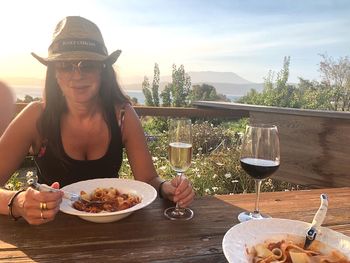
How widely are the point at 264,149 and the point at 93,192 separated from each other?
668 millimetres

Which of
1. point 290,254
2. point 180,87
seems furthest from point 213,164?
point 290,254

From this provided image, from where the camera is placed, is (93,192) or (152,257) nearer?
(152,257)

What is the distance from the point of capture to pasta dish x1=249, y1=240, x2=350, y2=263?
0.83 metres

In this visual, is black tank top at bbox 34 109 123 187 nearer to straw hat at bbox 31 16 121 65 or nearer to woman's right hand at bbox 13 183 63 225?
straw hat at bbox 31 16 121 65

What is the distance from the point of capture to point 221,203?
141 centimetres

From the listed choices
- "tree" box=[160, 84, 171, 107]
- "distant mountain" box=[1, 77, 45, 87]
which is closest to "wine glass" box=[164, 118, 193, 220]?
"distant mountain" box=[1, 77, 45, 87]

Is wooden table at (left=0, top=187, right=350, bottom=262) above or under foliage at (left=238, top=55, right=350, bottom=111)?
under

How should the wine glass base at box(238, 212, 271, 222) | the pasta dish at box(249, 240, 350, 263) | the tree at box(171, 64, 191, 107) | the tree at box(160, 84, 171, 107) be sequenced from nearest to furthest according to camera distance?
the pasta dish at box(249, 240, 350, 263), the wine glass base at box(238, 212, 271, 222), the tree at box(171, 64, 191, 107), the tree at box(160, 84, 171, 107)

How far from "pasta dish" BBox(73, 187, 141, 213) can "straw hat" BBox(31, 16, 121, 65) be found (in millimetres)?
728

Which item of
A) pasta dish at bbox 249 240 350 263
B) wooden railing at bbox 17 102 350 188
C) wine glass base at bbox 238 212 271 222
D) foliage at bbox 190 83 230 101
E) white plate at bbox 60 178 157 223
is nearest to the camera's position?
pasta dish at bbox 249 240 350 263

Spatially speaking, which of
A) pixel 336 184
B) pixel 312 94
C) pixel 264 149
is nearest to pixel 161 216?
pixel 264 149

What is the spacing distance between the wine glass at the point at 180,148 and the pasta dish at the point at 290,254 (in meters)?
0.38

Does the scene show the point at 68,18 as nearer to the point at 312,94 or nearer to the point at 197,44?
the point at 312,94

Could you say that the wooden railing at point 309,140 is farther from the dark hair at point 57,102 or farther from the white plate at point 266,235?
the white plate at point 266,235
